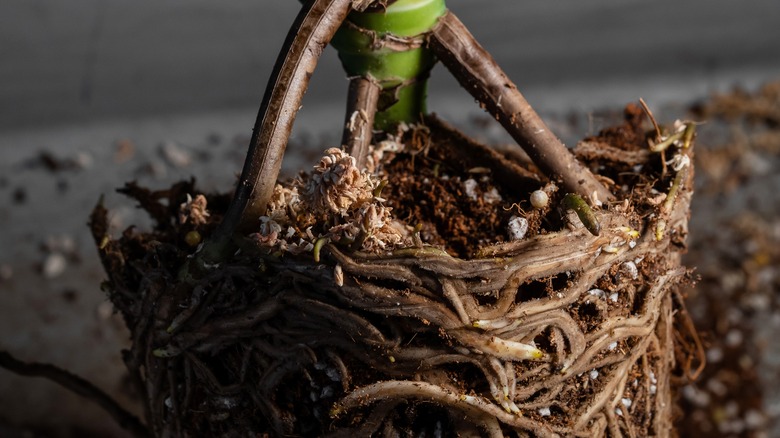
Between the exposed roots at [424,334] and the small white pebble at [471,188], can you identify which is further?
the small white pebble at [471,188]

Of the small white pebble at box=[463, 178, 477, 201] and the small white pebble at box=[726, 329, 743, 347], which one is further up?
the small white pebble at box=[726, 329, 743, 347]

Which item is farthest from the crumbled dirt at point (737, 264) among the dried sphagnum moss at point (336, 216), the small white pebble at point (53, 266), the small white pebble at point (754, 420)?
the small white pebble at point (53, 266)

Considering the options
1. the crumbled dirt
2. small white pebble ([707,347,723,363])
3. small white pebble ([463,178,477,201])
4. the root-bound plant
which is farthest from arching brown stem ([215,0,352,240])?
small white pebble ([707,347,723,363])

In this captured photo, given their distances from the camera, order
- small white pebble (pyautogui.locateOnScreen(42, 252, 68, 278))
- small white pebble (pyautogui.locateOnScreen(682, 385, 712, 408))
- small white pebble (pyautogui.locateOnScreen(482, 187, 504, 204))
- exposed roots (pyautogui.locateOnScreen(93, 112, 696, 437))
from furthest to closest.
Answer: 1. small white pebble (pyautogui.locateOnScreen(42, 252, 68, 278))
2. small white pebble (pyautogui.locateOnScreen(682, 385, 712, 408))
3. small white pebble (pyautogui.locateOnScreen(482, 187, 504, 204))
4. exposed roots (pyautogui.locateOnScreen(93, 112, 696, 437))

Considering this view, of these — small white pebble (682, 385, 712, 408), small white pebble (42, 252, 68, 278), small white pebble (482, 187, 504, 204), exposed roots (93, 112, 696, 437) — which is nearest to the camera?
exposed roots (93, 112, 696, 437)

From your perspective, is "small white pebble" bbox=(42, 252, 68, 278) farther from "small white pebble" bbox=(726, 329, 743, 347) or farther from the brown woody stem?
"small white pebble" bbox=(726, 329, 743, 347)

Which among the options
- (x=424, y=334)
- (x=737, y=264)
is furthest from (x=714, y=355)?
(x=424, y=334)

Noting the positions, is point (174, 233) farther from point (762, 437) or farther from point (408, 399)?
point (762, 437)

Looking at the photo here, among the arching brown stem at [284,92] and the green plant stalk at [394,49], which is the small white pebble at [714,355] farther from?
the arching brown stem at [284,92]

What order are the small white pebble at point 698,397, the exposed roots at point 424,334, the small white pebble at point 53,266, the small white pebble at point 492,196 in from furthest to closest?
the small white pebble at point 53,266, the small white pebble at point 698,397, the small white pebble at point 492,196, the exposed roots at point 424,334
